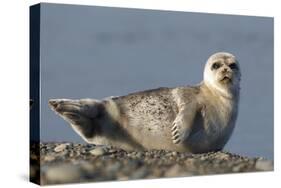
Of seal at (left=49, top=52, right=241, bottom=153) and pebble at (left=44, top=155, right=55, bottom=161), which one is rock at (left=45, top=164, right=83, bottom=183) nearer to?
pebble at (left=44, top=155, right=55, bottom=161)

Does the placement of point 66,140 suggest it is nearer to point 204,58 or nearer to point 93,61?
point 93,61

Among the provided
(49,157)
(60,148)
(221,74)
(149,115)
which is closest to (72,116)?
(60,148)

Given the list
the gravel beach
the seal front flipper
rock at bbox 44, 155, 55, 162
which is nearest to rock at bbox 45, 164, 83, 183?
the gravel beach

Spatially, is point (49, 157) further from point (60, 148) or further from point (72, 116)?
point (72, 116)

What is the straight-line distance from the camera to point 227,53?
478 inches

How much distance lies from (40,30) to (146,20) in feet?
5.96

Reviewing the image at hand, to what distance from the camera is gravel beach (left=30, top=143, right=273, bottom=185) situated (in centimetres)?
1058

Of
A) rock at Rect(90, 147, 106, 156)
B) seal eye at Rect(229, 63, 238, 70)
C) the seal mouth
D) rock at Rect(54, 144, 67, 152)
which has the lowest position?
rock at Rect(90, 147, 106, 156)

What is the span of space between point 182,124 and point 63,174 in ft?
7.05

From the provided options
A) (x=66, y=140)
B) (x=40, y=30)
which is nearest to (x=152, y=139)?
(x=66, y=140)

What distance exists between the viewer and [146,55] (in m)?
11.5

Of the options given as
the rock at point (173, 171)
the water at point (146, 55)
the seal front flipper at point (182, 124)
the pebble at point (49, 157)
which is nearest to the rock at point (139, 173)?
the rock at point (173, 171)

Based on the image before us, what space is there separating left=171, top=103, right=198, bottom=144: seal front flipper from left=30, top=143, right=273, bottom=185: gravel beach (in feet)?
0.85

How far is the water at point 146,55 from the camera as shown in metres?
10.7
